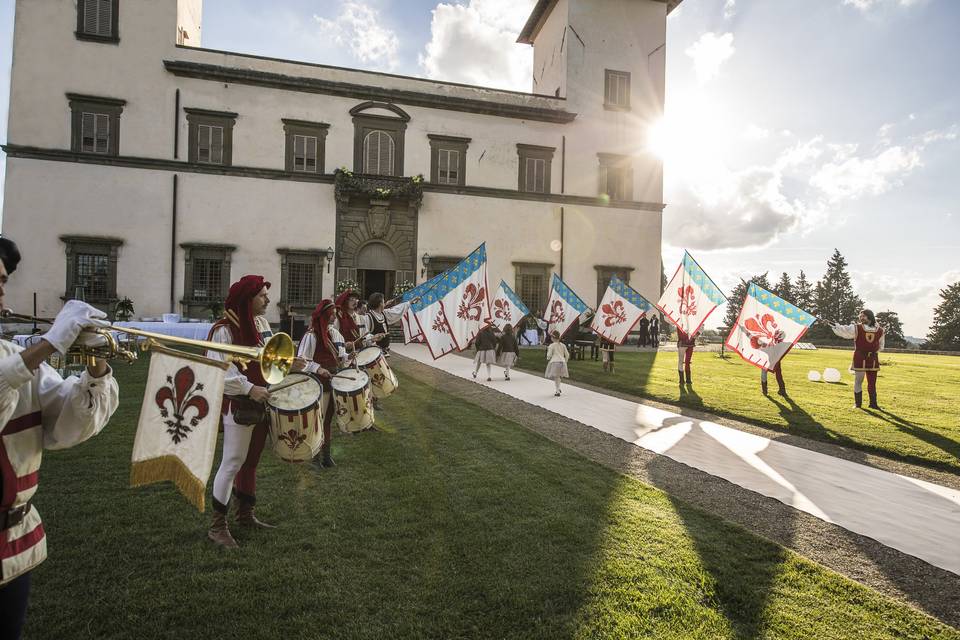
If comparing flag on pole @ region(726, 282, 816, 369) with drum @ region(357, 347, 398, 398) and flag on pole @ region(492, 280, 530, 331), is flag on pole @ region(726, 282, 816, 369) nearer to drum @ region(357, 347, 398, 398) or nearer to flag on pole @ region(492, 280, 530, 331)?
flag on pole @ region(492, 280, 530, 331)

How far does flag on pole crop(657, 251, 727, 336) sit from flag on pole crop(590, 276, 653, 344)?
89.3 inches

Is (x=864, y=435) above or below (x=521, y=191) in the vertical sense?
below

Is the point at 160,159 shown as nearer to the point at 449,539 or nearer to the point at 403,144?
the point at 403,144

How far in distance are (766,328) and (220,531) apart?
1130 centimetres

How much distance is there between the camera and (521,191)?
28.5 m

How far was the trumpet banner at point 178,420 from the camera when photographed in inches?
124

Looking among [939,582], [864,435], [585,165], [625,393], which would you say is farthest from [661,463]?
[585,165]

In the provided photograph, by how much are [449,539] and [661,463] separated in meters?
3.71

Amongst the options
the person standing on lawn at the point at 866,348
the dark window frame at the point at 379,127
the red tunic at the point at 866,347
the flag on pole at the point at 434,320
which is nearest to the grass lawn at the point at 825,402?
the person standing on lawn at the point at 866,348

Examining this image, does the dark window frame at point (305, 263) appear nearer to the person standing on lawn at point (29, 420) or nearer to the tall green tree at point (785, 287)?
the person standing on lawn at point (29, 420)

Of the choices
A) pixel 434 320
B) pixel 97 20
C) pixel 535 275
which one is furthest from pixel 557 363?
pixel 97 20

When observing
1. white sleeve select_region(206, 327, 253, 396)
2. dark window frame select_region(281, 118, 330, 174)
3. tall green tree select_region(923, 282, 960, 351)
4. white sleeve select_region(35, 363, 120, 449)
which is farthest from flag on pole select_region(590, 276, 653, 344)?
tall green tree select_region(923, 282, 960, 351)

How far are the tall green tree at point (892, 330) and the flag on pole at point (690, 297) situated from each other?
1729 inches

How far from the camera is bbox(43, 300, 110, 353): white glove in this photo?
6.92 ft
